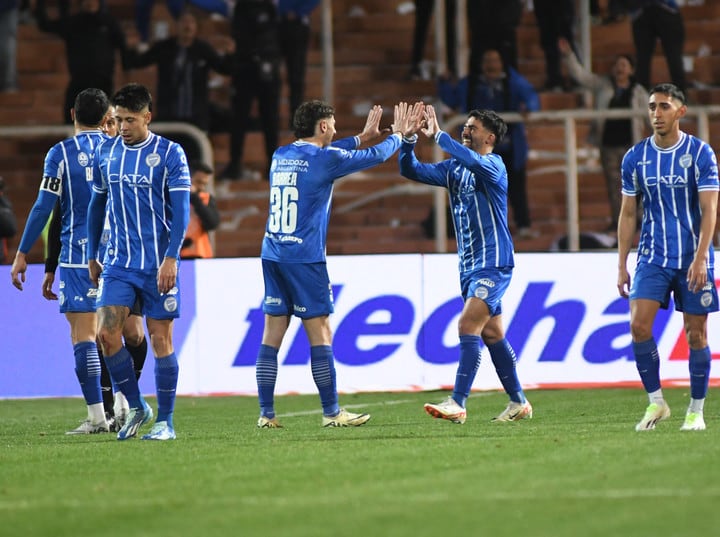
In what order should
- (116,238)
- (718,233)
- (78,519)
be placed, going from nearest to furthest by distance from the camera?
(78,519)
(116,238)
(718,233)

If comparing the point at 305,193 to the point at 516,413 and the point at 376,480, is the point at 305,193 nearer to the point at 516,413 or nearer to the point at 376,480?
the point at 516,413

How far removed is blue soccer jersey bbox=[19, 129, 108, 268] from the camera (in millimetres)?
9859

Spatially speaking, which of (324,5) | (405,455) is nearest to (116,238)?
(405,455)

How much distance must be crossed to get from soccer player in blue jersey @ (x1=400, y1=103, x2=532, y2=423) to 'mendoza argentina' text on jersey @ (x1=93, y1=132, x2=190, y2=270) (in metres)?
1.74

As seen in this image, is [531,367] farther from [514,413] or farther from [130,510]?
[130,510]

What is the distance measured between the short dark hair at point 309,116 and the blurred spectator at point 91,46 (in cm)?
809

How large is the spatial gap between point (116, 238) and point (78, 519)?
10.7 ft

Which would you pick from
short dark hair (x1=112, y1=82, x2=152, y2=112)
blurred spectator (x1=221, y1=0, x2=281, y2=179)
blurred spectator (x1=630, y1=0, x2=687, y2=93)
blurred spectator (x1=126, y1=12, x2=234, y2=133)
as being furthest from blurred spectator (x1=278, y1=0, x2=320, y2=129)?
short dark hair (x1=112, y1=82, x2=152, y2=112)

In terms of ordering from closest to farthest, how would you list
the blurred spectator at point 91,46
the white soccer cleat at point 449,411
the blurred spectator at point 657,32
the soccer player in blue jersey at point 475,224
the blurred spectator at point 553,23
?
the white soccer cleat at point 449,411, the soccer player in blue jersey at point 475,224, the blurred spectator at point 91,46, the blurred spectator at point 657,32, the blurred spectator at point 553,23

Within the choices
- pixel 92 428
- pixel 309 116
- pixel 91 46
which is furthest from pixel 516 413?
pixel 91 46

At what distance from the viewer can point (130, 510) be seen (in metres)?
6.22

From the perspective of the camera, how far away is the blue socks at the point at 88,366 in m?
10.0

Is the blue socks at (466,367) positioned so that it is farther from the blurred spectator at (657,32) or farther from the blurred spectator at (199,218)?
the blurred spectator at (657,32)

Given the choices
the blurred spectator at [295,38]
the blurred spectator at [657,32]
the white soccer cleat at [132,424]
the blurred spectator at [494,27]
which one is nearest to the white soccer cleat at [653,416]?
the white soccer cleat at [132,424]
